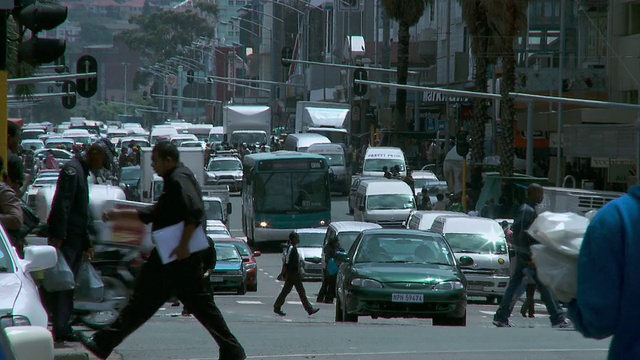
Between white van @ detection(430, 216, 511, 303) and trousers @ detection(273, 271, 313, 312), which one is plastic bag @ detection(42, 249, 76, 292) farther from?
white van @ detection(430, 216, 511, 303)

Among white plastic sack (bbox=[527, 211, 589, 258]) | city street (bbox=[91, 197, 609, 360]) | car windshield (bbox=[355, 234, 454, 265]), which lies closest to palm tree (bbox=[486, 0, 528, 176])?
car windshield (bbox=[355, 234, 454, 265])

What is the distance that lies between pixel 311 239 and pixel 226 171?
2603cm

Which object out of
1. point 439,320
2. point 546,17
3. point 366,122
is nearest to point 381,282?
point 439,320

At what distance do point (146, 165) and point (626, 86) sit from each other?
17.6 m

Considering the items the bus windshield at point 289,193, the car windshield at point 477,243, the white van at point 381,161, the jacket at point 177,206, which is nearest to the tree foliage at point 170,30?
the white van at point 381,161

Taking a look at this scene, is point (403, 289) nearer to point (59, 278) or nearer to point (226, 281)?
point (59, 278)

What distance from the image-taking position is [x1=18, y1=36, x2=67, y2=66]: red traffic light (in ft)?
34.6

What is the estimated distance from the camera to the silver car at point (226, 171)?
5544cm

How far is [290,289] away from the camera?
19984mm

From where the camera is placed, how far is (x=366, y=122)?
8556 centimetres

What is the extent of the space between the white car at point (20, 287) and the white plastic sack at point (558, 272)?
3.17m

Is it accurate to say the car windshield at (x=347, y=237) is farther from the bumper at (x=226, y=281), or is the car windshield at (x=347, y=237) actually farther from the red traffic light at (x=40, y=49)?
the red traffic light at (x=40, y=49)

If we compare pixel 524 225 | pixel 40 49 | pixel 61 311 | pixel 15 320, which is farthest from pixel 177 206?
pixel 524 225

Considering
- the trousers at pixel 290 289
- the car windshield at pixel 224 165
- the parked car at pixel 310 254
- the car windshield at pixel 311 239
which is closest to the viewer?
the trousers at pixel 290 289
